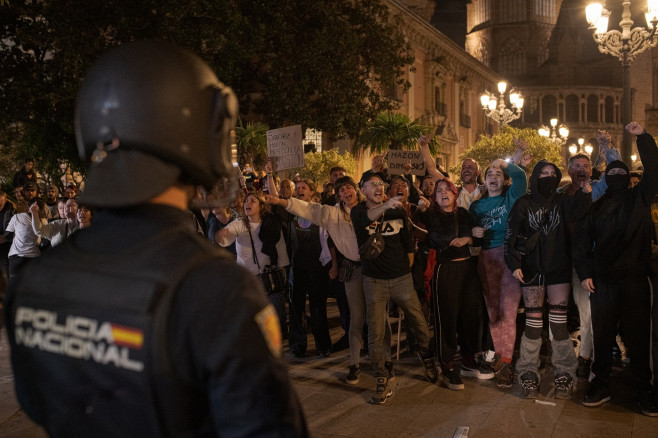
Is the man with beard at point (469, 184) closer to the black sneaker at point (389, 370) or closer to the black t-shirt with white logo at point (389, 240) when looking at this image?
the black t-shirt with white logo at point (389, 240)

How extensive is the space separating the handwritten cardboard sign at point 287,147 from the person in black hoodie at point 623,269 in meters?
4.60

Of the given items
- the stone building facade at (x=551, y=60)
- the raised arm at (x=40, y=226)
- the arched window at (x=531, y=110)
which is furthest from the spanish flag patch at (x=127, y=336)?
the arched window at (x=531, y=110)

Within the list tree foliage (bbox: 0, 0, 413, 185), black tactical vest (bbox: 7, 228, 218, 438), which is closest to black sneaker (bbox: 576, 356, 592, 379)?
black tactical vest (bbox: 7, 228, 218, 438)

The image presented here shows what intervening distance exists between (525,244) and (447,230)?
79cm

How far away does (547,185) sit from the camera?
21.4ft

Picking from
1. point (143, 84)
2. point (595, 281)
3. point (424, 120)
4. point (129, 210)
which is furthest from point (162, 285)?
point (424, 120)

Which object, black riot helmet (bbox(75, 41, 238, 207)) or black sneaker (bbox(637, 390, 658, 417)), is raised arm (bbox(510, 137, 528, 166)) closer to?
black sneaker (bbox(637, 390, 658, 417))

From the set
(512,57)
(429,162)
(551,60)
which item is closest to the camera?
(429,162)

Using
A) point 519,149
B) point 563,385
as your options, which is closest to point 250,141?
point 519,149

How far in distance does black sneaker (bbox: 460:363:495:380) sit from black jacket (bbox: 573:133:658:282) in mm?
1492

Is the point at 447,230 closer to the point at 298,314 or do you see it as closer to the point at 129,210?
the point at 298,314

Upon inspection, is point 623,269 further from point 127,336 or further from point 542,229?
point 127,336

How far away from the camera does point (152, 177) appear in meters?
1.59

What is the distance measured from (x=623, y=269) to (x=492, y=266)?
4.67ft
